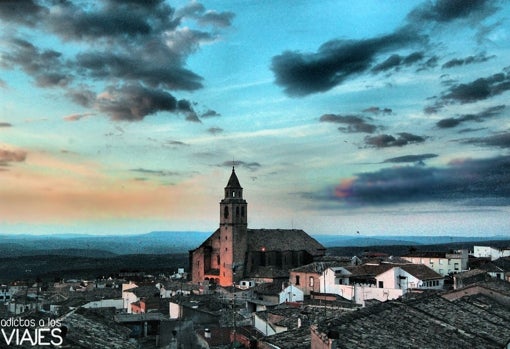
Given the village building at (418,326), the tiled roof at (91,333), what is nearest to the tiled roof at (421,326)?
the village building at (418,326)

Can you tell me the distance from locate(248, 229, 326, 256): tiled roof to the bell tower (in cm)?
261

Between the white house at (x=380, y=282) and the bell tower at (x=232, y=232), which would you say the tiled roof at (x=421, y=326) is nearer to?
the white house at (x=380, y=282)

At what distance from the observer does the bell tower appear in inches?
3337

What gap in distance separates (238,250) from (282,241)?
9.46m

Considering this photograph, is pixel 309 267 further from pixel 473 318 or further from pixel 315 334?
pixel 315 334

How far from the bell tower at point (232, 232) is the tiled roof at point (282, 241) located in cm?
261

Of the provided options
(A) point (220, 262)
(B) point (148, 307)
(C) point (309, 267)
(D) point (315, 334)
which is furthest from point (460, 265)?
(D) point (315, 334)

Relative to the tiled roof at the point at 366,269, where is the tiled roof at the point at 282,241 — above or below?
above

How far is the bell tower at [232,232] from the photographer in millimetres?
84750

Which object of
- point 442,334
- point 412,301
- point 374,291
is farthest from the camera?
point 374,291

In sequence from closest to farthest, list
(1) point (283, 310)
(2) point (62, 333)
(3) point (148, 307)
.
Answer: (2) point (62, 333) → (1) point (283, 310) → (3) point (148, 307)

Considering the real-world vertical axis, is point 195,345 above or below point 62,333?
below

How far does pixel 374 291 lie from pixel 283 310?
62.9 feet

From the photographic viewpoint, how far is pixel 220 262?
87062mm
